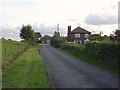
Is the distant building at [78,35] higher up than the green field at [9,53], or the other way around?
the distant building at [78,35]

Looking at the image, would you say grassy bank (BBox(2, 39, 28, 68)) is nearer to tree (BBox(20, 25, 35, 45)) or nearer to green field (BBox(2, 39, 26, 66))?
green field (BBox(2, 39, 26, 66))

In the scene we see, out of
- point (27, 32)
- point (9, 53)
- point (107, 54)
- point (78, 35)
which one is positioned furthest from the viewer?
point (78, 35)

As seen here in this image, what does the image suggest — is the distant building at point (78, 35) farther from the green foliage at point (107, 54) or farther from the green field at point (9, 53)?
the green foliage at point (107, 54)

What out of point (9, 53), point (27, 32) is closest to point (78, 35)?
point (27, 32)

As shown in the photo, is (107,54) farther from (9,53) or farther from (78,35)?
(78,35)

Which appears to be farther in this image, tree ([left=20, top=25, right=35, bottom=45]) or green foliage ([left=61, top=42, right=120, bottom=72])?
tree ([left=20, top=25, right=35, bottom=45])

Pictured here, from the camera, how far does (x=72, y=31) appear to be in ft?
182

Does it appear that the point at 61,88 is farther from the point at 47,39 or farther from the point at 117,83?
the point at 47,39

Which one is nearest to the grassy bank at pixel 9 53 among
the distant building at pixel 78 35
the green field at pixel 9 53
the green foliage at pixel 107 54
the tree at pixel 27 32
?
the green field at pixel 9 53

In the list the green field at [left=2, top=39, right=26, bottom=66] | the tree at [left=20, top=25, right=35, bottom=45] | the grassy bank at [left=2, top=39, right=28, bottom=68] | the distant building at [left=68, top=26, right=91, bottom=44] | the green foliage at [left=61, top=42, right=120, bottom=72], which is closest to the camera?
the green foliage at [left=61, top=42, right=120, bottom=72]

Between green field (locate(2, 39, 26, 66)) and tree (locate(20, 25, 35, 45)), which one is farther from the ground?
tree (locate(20, 25, 35, 45))

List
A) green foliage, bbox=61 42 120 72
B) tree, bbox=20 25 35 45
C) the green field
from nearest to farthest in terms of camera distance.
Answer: green foliage, bbox=61 42 120 72 < the green field < tree, bbox=20 25 35 45

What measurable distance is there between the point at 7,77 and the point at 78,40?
49.4 m

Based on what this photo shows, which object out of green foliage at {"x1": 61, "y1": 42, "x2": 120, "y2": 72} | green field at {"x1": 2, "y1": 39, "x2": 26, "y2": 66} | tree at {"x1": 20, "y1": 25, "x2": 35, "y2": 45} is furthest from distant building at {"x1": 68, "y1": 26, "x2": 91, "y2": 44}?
green foliage at {"x1": 61, "y1": 42, "x2": 120, "y2": 72}
